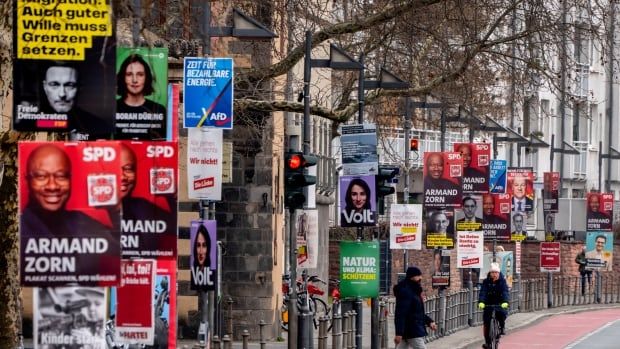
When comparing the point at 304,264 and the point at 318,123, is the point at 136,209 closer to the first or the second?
the point at 304,264

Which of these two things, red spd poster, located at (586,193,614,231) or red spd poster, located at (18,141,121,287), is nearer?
red spd poster, located at (18,141,121,287)

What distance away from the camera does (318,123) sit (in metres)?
57.0

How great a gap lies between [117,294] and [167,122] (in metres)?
2.36

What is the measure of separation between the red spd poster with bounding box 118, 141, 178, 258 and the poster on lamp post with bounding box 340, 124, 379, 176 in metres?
14.5

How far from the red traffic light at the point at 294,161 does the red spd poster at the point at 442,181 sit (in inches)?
509

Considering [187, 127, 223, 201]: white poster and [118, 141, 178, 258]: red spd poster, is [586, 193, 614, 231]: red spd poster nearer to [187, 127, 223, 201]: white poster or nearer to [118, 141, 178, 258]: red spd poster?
[187, 127, 223, 201]: white poster

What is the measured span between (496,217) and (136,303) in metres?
32.5

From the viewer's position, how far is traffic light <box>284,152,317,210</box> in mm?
27484

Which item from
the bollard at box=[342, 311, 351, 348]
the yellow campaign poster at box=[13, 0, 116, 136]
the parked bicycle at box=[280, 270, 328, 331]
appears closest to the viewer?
the yellow campaign poster at box=[13, 0, 116, 136]

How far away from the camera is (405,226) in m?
37.1

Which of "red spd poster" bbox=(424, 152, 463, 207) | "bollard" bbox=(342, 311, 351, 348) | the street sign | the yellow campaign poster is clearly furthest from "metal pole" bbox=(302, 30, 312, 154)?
the street sign

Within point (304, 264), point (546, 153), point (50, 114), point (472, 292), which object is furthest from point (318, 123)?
point (50, 114)

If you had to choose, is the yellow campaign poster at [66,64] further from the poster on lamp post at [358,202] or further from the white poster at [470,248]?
the white poster at [470,248]

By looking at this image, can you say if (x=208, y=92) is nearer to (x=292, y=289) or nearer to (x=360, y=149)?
(x=292, y=289)
